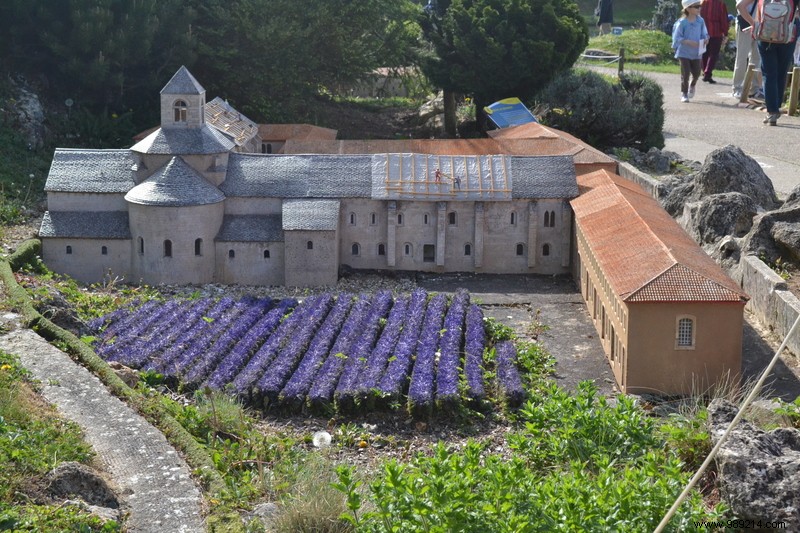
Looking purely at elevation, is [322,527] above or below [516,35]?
below

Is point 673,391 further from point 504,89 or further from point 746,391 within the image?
point 504,89

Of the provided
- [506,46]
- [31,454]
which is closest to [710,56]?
[506,46]

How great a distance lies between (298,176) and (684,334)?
1627cm

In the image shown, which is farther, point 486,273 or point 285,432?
point 486,273

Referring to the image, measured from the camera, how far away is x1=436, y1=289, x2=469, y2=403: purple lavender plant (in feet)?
87.9

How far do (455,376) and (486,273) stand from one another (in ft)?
41.1

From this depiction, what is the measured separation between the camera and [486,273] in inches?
1572

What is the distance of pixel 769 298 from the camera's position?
Answer: 30.2 metres

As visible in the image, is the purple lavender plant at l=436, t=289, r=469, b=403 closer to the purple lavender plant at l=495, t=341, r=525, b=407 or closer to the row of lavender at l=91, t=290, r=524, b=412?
the row of lavender at l=91, t=290, r=524, b=412

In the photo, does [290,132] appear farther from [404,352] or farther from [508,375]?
[508,375]

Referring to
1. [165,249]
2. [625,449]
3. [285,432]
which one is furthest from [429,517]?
[165,249]

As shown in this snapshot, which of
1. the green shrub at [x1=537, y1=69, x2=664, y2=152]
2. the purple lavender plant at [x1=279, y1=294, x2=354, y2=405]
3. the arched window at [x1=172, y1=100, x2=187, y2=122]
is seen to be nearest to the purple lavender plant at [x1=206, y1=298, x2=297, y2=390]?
the purple lavender plant at [x1=279, y1=294, x2=354, y2=405]

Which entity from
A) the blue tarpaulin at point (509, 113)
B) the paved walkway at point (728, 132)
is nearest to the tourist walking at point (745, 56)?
the paved walkway at point (728, 132)

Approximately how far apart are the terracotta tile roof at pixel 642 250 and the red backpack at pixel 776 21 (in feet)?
22.7
